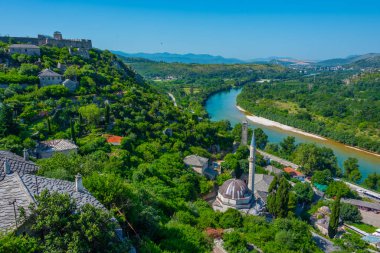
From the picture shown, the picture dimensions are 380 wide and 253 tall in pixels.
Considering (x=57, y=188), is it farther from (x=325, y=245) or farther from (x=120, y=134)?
(x=120, y=134)

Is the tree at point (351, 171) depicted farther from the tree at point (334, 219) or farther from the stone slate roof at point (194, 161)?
the stone slate roof at point (194, 161)

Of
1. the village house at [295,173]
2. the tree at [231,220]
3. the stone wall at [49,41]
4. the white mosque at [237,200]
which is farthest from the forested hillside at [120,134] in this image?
the village house at [295,173]

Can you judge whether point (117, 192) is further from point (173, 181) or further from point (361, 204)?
point (361, 204)

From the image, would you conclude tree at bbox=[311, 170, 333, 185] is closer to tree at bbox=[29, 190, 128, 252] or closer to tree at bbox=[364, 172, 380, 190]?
tree at bbox=[364, 172, 380, 190]

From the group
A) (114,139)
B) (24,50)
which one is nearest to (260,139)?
(114,139)

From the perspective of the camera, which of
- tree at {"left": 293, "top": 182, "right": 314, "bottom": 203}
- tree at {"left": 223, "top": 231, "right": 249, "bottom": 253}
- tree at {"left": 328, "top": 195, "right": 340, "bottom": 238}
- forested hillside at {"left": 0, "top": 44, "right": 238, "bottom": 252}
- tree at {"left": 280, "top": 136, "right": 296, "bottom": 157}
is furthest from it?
tree at {"left": 280, "top": 136, "right": 296, "bottom": 157}

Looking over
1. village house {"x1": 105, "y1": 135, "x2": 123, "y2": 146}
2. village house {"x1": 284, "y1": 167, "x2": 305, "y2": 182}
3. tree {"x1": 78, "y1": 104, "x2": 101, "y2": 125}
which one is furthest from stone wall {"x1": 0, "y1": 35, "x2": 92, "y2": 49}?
village house {"x1": 284, "y1": 167, "x2": 305, "y2": 182}
